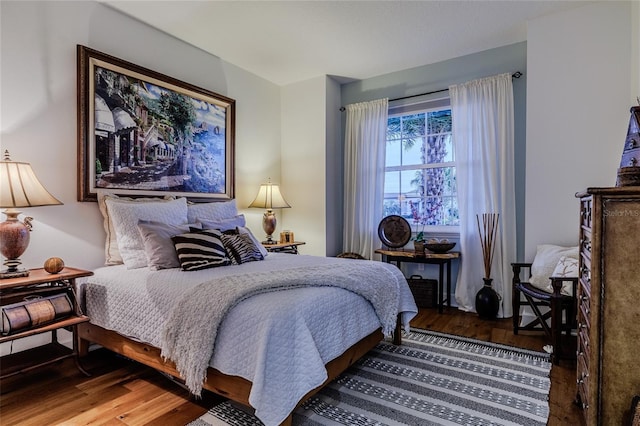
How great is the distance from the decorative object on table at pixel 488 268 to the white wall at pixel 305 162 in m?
Result: 1.82

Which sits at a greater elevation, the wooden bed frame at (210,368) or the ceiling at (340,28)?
the ceiling at (340,28)

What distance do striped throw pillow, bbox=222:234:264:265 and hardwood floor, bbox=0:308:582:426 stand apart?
0.90 meters

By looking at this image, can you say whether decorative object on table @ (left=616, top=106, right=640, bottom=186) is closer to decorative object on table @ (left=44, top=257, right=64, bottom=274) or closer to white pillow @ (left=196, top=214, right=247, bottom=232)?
white pillow @ (left=196, top=214, right=247, bottom=232)

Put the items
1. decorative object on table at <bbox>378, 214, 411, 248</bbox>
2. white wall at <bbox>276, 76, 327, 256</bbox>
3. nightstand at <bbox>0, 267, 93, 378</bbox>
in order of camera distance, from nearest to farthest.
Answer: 1. nightstand at <bbox>0, 267, 93, 378</bbox>
2. decorative object on table at <bbox>378, 214, 411, 248</bbox>
3. white wall at <bbox>276, 76, 327, 256</bbox>

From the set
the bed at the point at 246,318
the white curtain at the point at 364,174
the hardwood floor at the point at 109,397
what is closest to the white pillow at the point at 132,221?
the bed at the point at 246,318

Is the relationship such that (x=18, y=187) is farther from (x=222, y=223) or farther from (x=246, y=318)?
(x=246, y=318)

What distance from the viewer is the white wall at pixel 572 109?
9.12ft

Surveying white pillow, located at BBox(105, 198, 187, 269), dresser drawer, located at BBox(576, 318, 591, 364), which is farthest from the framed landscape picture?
dresser drawer, located at BBox(576, 318, 591, 364)

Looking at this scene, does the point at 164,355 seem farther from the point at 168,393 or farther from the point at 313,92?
the point at 313,92

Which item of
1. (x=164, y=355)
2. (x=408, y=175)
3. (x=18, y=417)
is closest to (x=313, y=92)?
(x=408, y=175)

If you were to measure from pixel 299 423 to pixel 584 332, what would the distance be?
57.7 inches

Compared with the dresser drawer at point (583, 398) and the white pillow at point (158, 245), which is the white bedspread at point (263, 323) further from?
the dresser drawer at point (583, 398)

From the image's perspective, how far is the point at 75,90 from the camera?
2541 mm

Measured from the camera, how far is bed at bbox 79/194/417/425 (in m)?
1.44
